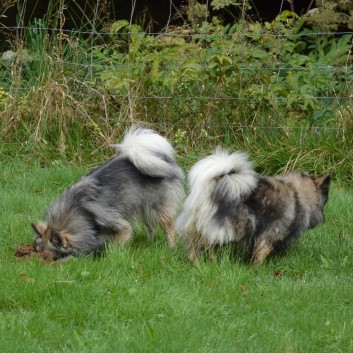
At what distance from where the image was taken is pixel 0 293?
18.1ft

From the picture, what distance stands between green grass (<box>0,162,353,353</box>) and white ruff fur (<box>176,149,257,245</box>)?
0.75ft

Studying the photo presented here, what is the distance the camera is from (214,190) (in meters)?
6.30

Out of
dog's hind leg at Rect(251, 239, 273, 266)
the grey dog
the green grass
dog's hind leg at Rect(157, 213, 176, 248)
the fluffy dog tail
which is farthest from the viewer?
dog's hind leg at Rect(157, 213, 176, 248)

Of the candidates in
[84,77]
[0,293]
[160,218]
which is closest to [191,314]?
[0,293]

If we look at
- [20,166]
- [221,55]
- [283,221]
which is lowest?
[20,166]

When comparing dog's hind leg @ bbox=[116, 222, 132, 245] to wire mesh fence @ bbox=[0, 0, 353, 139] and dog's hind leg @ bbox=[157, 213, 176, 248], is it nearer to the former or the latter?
dog's hind leg @ bbox=[157, 213, 176, 248]

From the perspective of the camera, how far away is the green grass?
16.2ft

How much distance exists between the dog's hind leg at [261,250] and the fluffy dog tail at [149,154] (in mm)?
1113

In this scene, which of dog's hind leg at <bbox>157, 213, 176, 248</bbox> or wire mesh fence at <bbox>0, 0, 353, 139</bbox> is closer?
dog's hind leg at <bbox>157, 213, 176, 248</bbox>

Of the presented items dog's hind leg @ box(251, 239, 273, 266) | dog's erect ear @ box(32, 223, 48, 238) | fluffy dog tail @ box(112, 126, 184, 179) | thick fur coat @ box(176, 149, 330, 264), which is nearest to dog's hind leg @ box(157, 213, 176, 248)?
fluffy dog tail @ box(112, 126, 184, 179)

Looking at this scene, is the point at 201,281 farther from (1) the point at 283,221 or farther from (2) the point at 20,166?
(2) the point at 20,166

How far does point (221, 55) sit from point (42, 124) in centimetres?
216

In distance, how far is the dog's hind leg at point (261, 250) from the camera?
→ 6.45 meters

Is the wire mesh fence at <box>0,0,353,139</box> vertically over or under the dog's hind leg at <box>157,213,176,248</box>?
over
